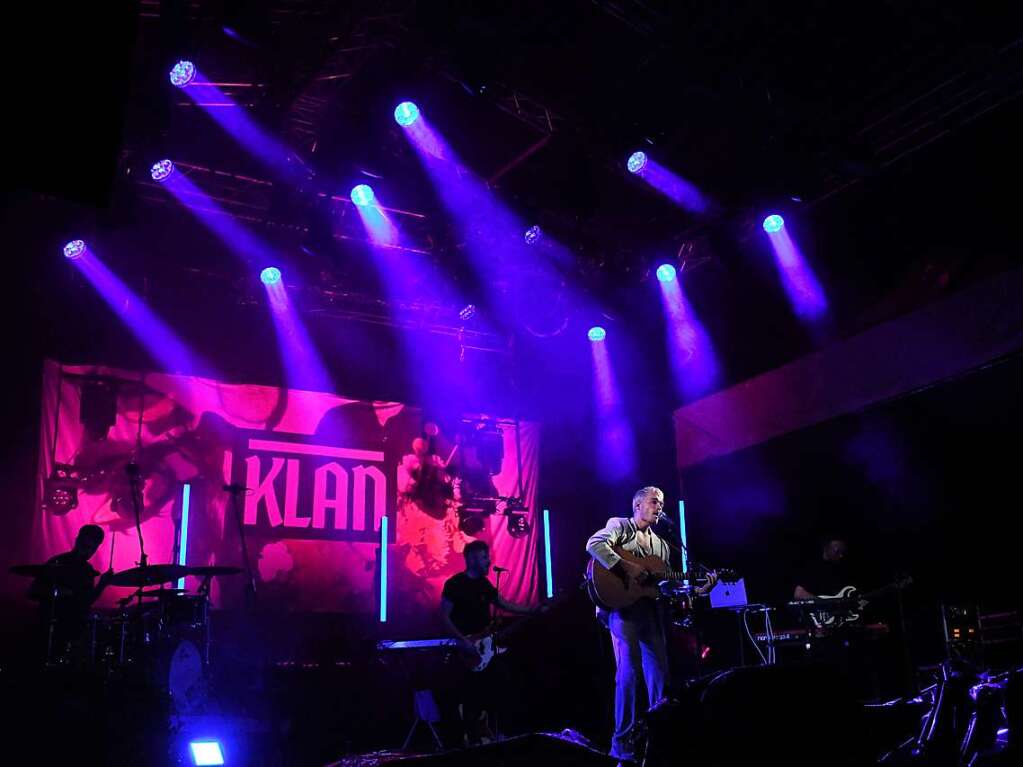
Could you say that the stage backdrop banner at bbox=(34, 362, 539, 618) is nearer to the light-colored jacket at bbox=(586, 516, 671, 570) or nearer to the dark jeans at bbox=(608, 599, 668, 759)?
the light-colored jacket at bbox=(586, 516, 671, 570)

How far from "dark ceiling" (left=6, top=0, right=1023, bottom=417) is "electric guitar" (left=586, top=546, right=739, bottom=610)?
345cm

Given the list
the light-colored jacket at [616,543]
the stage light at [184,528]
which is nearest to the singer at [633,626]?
the light-colored jacket at [616,543]

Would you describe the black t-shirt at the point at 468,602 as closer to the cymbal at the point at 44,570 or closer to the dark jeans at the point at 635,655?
the dark jeans at the point at 635,655

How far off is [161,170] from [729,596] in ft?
20.6

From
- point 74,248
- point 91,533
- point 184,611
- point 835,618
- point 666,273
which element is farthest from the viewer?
point 666,273

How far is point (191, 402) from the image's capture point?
30.1 ft

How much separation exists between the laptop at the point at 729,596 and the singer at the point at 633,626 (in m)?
1.40

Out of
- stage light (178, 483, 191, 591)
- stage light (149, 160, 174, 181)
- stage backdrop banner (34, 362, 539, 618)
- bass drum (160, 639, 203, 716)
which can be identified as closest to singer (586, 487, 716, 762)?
bass drum (160, 639, 203, 716)

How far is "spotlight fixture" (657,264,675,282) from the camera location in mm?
9641

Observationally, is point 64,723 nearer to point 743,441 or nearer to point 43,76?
point 43,76

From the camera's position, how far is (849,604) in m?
7.88

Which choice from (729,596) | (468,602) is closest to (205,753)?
(468,602)

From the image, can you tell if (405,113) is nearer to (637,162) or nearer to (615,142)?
(615,142)

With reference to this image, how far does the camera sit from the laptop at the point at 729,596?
8.02 metres
